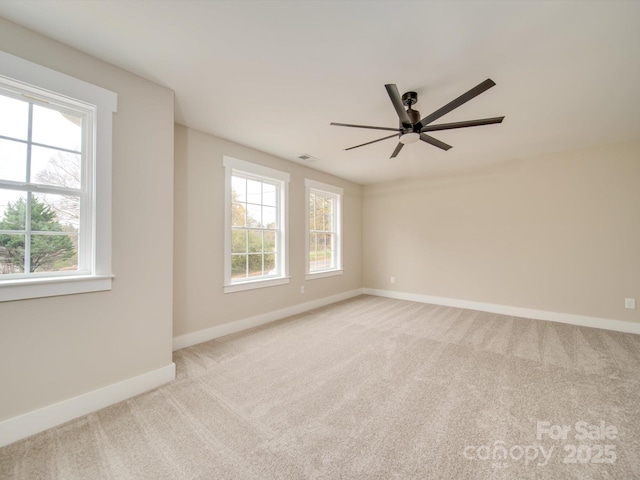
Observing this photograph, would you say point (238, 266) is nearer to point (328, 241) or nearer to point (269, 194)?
point (269, 194)

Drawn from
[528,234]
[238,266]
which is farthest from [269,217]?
[528,234]

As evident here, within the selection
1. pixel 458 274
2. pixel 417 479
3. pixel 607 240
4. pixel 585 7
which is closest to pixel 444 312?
pixel 458 274

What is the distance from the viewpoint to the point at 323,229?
5340 millimetres

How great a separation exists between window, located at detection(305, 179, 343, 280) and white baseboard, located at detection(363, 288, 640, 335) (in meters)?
1.47

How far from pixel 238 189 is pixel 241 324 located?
1915 millimetres

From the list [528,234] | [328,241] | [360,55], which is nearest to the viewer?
[360,55]

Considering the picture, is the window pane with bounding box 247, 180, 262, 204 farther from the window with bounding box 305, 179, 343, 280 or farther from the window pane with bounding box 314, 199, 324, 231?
the window pane with bounding box 314, 199, 324, 231

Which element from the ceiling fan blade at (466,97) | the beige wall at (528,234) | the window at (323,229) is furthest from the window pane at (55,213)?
the beige wall at (528,234)

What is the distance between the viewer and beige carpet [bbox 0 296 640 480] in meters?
1.45

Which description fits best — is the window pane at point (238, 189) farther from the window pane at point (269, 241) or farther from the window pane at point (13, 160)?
the window pane at point (13, 160)

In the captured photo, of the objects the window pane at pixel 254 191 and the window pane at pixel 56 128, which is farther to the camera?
the window pane at pixel 254 191

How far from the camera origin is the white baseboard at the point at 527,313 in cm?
362

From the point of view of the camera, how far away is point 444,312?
457 centimetres

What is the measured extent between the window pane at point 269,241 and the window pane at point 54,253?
7.66 ft
